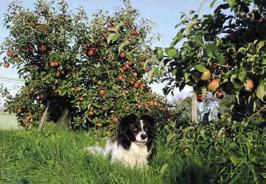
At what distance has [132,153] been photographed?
7.05 metres

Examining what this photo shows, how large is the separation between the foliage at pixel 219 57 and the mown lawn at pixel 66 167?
1261 millimetres

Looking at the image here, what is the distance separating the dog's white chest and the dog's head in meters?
0.07

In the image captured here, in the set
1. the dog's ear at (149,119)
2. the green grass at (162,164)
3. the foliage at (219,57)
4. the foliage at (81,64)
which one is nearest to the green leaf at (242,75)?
the foliage at (219,57)

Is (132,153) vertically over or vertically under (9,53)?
under

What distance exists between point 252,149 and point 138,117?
3.23m

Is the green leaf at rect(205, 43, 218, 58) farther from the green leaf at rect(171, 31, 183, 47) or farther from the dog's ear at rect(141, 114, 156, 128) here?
the dog's ear at rect(141, 114, 156, 128)

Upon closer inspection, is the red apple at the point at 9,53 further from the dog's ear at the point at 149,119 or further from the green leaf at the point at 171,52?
the green leaf at the point at 171,52

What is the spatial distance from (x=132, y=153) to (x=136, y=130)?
34 centimetres

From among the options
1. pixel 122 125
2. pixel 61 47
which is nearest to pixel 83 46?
pixel 61 47

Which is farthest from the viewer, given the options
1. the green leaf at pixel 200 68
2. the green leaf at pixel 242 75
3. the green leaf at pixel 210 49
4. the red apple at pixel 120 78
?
the red apple at pixel 120 78

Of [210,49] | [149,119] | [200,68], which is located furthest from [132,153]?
[210,49]

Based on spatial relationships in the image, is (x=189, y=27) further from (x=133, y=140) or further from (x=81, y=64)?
(x=81, y=64)

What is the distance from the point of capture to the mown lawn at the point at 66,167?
504cm

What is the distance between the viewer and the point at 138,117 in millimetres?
7266
